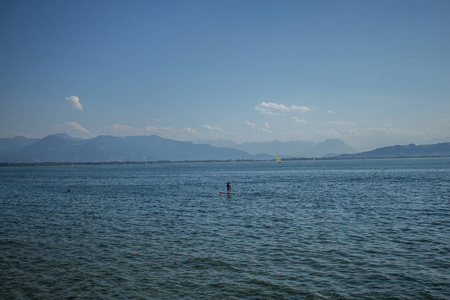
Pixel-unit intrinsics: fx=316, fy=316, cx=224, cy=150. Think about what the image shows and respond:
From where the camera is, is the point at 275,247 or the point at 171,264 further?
the point at 275,247

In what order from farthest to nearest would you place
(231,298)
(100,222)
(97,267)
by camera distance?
(100,222), (97,267), (231,298)

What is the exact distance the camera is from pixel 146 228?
28531 mm

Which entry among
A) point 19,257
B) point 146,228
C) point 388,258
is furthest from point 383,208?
point 19,257

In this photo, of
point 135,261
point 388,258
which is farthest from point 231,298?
point 388,258

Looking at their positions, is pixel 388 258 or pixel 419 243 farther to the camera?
pixel 419 243

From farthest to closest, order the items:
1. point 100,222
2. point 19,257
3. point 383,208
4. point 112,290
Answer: point 383,208
point 100,222
point 19,257
point 112,290

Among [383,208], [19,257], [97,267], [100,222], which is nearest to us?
[97,267]

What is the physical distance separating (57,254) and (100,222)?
11.2 metres

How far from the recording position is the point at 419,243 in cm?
2162

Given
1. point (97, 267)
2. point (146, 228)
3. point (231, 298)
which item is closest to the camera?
point (231, 298)

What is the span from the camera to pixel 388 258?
18.6 metres

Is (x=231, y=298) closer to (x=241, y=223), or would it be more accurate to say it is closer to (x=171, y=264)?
(x=171, y=264)

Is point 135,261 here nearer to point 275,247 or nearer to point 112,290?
point 112,290

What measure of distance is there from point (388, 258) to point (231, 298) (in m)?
10.4
